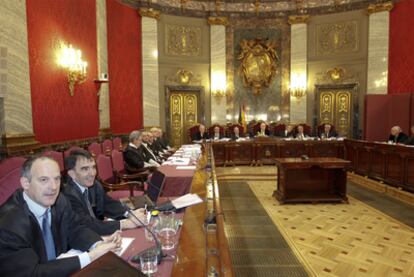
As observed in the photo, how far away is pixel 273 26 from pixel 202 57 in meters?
2.84

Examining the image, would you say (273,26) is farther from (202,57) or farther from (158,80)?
(158,80)

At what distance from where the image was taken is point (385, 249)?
11.9 feet

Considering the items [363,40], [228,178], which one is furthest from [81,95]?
[363,40]

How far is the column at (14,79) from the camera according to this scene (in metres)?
4.23

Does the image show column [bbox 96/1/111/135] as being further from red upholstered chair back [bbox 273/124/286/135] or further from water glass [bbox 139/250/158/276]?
water glass [bbox 139/250/158/276]

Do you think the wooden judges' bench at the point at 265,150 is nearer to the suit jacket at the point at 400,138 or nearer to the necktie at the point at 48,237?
the suit jacket at the point at 400,138

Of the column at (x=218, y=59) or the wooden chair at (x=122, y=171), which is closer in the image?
the wooden chair at (x=122, y=171)

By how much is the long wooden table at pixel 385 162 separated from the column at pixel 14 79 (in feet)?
21.4

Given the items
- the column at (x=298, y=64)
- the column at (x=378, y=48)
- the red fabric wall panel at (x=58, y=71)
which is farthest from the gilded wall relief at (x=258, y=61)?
the red fabric wall panel at (x=58, y=71)

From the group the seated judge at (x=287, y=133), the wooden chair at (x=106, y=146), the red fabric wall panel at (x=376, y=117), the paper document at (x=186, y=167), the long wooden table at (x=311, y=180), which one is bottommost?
the long wooden table at (x=311, y=180)

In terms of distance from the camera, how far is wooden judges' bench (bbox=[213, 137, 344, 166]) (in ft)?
30.8

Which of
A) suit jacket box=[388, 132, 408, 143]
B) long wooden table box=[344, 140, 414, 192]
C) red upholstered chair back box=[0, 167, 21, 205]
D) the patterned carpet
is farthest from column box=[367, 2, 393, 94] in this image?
red upholstered chair back box=[0, 167, 21, 205]

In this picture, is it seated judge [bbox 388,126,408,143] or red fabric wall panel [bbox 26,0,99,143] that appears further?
seated judge [bbox 388,126,408,143]

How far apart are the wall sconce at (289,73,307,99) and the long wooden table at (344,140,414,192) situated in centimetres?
342
